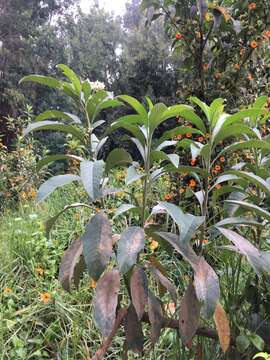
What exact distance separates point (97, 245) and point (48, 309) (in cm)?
140

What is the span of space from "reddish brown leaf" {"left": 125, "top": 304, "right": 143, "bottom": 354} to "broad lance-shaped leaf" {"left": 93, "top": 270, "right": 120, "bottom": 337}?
0.15 meters

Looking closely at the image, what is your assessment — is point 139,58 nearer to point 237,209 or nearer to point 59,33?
point 59,33

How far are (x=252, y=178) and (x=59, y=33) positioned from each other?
48.1 feet

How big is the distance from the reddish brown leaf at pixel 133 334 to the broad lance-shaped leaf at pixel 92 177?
48cm

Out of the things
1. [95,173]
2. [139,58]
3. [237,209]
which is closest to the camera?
[95,173]

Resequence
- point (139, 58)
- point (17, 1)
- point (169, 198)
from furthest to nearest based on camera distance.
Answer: point (17, 1)
point (139, 58)
point (169, 198)

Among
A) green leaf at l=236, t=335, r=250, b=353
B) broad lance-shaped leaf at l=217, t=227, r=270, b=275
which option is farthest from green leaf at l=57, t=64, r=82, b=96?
green leaf at l=236, t=335, r=250, b=353

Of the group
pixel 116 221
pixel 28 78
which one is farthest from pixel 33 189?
pixel 28 78

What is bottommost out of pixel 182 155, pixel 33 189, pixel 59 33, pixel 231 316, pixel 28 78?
pixel 33 189

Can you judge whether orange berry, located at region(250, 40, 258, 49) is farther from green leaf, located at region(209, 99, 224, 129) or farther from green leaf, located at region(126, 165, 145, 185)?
green leaf, located at region(126, 165, 145, 185)

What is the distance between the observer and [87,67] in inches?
494

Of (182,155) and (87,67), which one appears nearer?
(182,155)

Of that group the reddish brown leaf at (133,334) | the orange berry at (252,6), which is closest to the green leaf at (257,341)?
the reddish brown leaf at (133,334)

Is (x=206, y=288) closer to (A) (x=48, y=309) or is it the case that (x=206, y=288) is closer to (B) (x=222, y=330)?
(B) (x=222, y=330)
